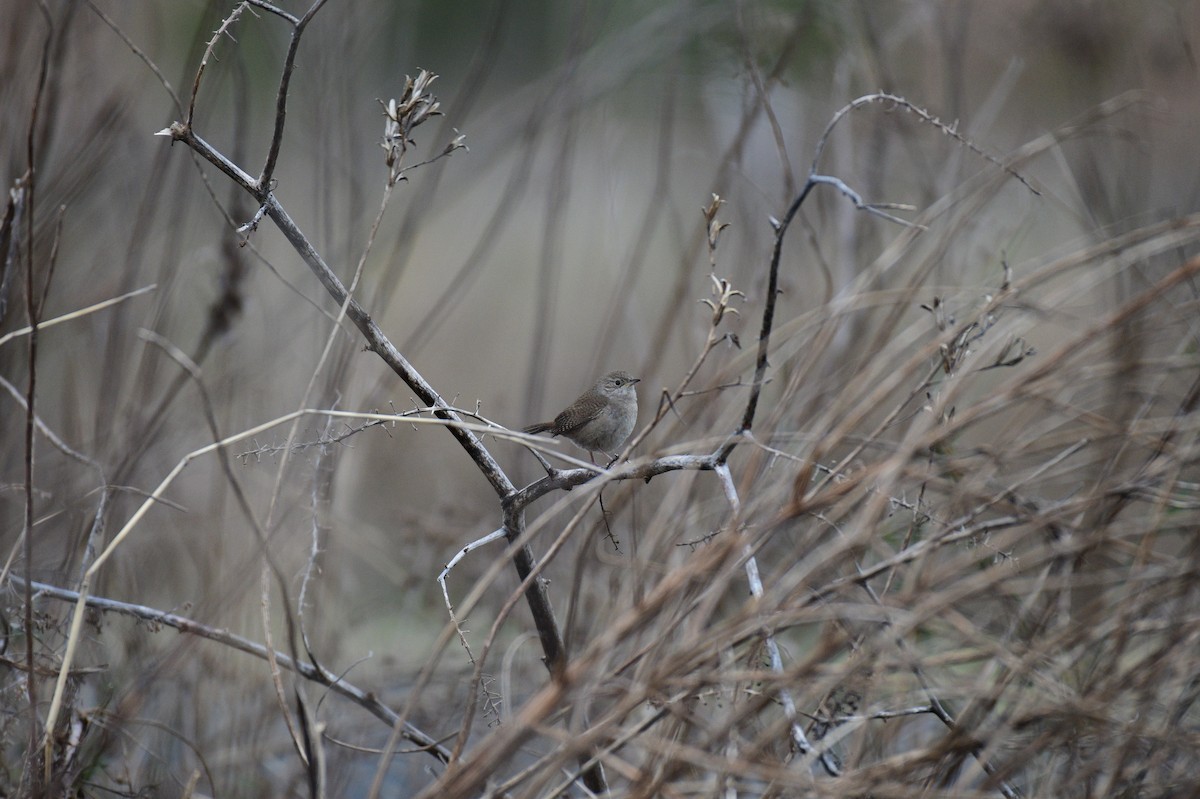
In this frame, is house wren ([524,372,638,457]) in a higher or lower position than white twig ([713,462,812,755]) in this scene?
lower

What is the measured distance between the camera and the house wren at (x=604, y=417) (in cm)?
328

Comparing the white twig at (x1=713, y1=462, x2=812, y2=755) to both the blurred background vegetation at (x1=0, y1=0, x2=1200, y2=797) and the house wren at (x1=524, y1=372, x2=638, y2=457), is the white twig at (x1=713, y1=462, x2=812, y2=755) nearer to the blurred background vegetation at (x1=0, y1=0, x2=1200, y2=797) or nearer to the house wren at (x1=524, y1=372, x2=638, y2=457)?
the blurred background vegetation at (x1=0, y1=0, x2=1200, y2=797)

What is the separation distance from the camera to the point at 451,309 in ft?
8.13

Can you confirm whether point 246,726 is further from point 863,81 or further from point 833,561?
point 863,81

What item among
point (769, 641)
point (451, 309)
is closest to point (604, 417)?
point (451, 309)

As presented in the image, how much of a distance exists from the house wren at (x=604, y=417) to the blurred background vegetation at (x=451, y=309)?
0.14 m

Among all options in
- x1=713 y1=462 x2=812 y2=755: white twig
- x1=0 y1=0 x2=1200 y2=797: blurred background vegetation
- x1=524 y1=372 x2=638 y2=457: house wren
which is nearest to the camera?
x1=713 y1=462 x2=812 y2=755: white twig

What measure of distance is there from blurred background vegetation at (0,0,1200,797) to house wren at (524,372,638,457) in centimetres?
14

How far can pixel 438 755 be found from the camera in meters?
1.73

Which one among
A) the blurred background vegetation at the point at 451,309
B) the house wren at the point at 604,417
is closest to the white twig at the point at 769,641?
the blurred background vegetation at the point at 451,309

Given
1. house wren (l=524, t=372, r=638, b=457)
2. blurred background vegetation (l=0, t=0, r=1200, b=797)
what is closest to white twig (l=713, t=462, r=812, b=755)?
blurred background vegetation (l=0, t=0, r=1200, b=797)

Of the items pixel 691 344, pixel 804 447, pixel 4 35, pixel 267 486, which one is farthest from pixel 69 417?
pixel 804 447

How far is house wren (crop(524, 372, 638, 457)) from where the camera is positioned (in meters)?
3.28

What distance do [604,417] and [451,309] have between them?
0.93 m
